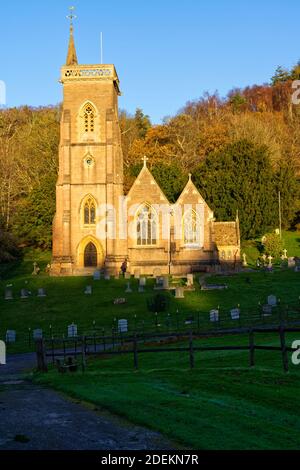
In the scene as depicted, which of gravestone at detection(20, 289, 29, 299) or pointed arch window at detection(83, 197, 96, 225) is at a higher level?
pointed arch window at detection(83, 197, 96, 225)

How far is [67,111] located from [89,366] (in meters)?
39.9

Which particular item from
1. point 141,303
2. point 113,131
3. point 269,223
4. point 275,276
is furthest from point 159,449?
point 269,223

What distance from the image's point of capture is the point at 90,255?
5834 cm

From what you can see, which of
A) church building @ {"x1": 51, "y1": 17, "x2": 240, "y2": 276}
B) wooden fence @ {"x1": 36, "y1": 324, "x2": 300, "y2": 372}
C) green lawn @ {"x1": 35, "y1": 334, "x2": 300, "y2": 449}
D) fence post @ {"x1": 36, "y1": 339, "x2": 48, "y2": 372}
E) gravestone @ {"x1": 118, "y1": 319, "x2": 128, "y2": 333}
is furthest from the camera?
church building @ {"x1": 51, "y1": 17, "x2": 240, "y2": 276}

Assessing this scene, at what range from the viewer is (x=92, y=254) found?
58.3m

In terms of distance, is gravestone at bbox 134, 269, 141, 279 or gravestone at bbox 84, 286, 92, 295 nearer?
gravestone at bbox 84, 286, 92, 295

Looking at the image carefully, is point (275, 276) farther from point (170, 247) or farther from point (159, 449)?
point (159, 449)

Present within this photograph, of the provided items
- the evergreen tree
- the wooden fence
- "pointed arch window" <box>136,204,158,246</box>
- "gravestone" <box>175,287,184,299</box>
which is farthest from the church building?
the wooden fence

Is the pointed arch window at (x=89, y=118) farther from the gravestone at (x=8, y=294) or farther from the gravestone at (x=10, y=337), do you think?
the gravestone at (x=10, y=337)

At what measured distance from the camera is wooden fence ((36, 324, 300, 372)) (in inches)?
723

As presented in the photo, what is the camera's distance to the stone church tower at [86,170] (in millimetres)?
57500

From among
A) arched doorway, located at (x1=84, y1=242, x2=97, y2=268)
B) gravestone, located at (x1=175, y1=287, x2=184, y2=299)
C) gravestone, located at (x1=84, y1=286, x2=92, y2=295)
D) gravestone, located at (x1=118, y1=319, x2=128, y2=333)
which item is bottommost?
gravestone, located at (x1=118, y1=319, x2=128, y2=333)

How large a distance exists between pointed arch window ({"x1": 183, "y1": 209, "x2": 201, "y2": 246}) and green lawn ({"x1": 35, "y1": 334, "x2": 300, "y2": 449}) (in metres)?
35.7

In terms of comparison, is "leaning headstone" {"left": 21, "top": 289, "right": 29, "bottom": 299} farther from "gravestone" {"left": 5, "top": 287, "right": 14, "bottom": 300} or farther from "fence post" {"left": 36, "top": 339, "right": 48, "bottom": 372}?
"fence post" {"left": 36, "top": 339, "right": 48, "bottom": 372}
